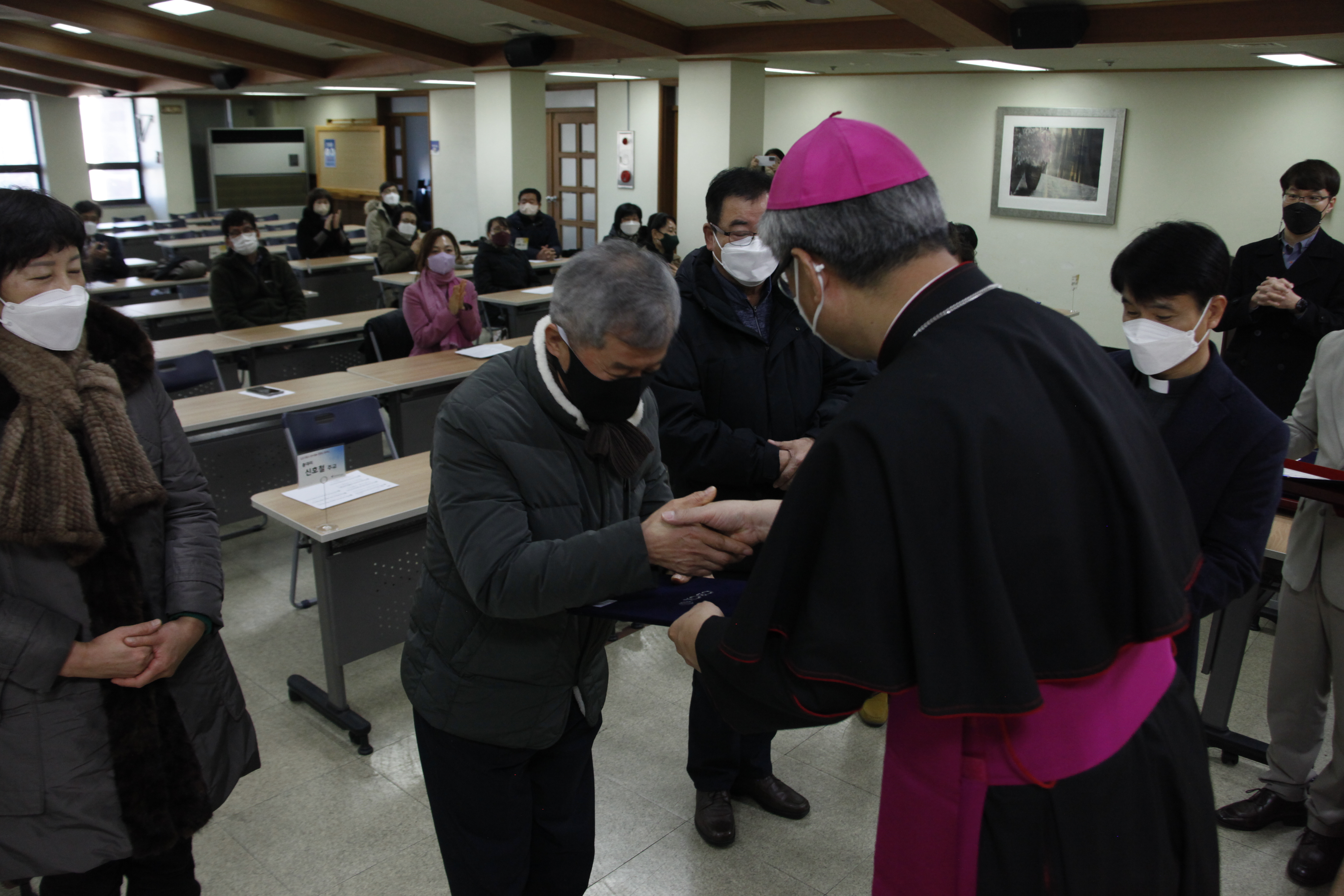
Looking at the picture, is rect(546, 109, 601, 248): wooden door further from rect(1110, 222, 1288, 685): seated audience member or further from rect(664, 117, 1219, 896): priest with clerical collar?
rect(664, 117, 1219, 896): priest with clerical collar

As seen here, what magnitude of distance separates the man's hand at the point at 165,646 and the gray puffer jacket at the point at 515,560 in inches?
15.6

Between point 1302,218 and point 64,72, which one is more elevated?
point 64,72

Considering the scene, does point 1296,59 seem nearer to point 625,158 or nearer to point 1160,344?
point 1160,344

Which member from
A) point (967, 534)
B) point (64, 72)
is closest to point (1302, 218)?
point (967, 534)

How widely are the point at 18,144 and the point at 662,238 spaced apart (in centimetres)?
1424

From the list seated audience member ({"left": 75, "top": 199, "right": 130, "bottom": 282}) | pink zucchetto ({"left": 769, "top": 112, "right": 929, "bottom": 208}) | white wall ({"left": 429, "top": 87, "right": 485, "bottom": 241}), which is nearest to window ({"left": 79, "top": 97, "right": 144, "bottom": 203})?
white wall ({"left": 429, "top": 87, "right": 485, "bottom": 241})

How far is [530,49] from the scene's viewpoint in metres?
10.1

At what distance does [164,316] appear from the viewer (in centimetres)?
684

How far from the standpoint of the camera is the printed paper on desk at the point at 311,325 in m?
6.09

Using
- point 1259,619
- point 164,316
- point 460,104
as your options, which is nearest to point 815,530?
point 1259,619

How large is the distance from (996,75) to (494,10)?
5.53m

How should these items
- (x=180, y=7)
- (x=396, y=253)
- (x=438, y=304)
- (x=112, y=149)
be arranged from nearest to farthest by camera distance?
(x=438, y=304) → (x=396, y=253) → (x=180, y=7) → (x=112, y=149)

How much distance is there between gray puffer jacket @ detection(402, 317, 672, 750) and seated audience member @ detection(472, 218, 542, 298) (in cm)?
646

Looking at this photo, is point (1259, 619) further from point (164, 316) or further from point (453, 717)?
point (164, 316)
